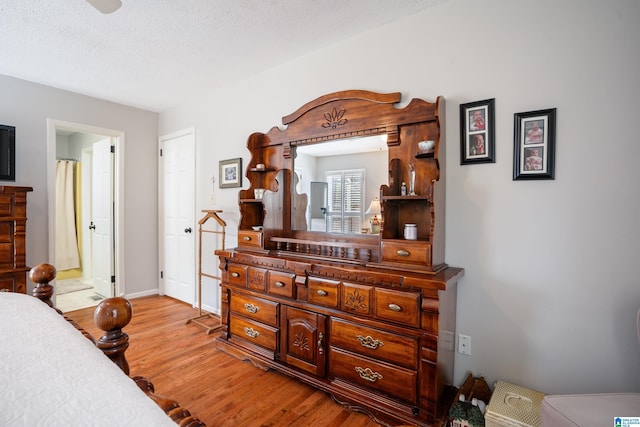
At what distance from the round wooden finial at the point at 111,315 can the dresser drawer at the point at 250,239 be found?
62.4 inches

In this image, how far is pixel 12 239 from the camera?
2844 millimetres

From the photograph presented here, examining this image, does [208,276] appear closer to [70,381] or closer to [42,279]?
[42,279]

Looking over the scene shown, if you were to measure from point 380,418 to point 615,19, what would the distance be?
8.16ft

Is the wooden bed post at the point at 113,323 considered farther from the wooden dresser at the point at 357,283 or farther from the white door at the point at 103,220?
the white door at the point at 103,220

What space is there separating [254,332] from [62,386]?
71.5 inches

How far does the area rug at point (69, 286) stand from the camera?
4.39m

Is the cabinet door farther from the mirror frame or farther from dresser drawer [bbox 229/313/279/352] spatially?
the mirror frame

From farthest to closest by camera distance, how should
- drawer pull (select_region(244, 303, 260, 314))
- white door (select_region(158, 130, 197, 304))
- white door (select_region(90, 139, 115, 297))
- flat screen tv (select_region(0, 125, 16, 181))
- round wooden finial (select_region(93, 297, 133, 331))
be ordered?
white door (select_region(90, 139, 115, 297)), white door (select_region(158, 130, 197, 304)), flat screen tv (select_region(0, 125, 16, 181)), drawer pull (select_region(244, 303, 260, 314)), round wooden finial (select_region(93, 297, 133, 331))

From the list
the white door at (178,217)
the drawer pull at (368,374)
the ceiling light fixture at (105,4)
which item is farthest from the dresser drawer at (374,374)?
the white door at (178,217)

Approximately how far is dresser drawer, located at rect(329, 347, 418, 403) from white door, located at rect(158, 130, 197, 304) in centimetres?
254

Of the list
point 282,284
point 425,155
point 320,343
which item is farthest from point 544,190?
point 282,284

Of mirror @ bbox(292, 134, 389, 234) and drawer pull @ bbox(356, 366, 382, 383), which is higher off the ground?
mirror @ bbox(292, 134, 389, 234)

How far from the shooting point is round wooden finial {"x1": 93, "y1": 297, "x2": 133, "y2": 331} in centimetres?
93

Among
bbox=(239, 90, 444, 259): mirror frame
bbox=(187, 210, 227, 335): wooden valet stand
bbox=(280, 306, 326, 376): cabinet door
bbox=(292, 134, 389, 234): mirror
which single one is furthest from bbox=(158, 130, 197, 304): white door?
bbox=(280, 306, 326, 376): cabinet door
